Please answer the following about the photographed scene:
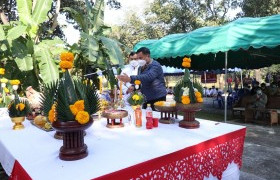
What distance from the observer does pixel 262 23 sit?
17.0ft

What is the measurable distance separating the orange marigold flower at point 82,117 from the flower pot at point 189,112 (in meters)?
0.91

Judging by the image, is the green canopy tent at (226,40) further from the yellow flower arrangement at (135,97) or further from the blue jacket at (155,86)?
the yellow flower arrangement at (135,97)

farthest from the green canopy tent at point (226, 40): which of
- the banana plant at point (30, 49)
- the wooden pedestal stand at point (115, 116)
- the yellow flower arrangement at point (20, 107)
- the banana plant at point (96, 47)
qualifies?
the yellow flower arrangement at point (20, 107)

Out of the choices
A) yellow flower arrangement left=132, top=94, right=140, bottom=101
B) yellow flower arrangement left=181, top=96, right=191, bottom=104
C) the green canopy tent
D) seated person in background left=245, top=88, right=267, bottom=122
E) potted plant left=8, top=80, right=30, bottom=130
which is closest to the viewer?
yellow flower arrangement left=181, top=96, right=191, bottom=104

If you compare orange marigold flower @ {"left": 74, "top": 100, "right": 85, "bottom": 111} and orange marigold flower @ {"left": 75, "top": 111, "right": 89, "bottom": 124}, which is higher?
orange marigold flower @ {"left": 74, "top": 100, "right": 85, "bottom": 111}

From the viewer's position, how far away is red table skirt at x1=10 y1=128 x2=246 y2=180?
4.32 feet

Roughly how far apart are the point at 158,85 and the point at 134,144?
1658 mm

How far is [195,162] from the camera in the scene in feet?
5.39

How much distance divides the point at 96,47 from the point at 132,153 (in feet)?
11.0

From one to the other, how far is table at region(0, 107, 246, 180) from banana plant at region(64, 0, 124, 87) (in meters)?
2.31

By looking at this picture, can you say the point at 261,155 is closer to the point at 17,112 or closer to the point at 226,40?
the point at 226,40

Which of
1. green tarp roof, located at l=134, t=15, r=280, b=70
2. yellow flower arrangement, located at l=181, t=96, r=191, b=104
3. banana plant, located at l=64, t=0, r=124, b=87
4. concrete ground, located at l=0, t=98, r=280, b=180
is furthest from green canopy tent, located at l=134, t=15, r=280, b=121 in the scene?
yellow flower arrangement, located at l=181, t=96, r=191, b=104

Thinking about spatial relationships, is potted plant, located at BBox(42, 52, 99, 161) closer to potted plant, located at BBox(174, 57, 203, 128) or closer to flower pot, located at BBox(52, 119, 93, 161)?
flower pot, located at BBox(52, 119, 93, 161)

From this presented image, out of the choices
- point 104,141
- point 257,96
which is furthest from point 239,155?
point 257,96
